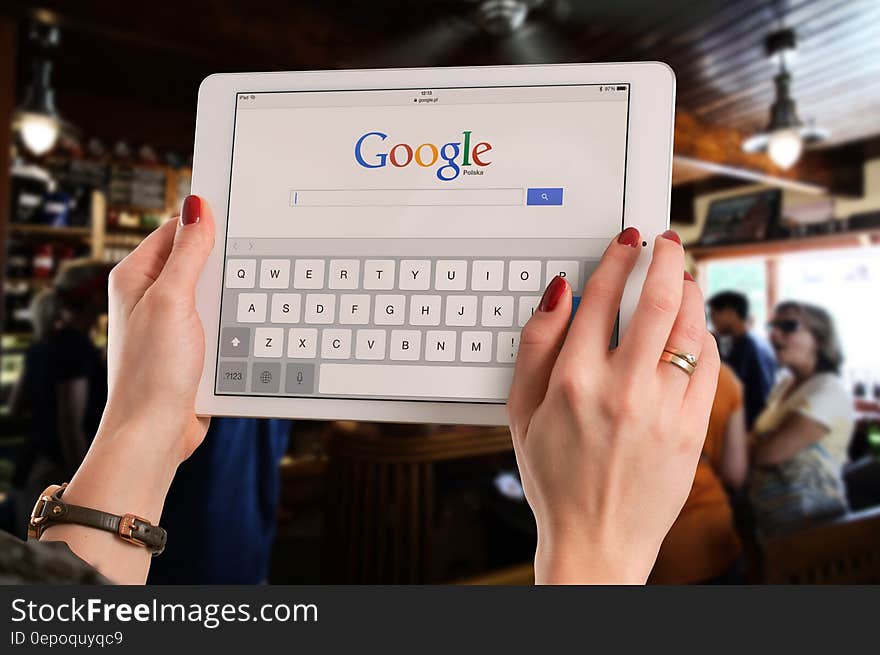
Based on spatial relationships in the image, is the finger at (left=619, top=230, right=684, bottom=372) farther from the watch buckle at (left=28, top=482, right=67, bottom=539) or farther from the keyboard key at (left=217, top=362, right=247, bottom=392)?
the watch buckle at (left=28, top=482, right=67, bottom=539)

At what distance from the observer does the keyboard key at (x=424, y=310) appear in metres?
0.49

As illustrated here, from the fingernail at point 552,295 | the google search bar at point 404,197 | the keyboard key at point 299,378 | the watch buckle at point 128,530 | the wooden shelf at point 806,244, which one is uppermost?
the wooden shelf at point 806,244

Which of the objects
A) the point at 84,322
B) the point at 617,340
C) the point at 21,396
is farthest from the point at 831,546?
the point at 21,396

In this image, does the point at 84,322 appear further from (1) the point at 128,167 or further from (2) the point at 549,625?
(1) the point at 128,167

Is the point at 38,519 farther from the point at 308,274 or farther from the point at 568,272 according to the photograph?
the point at 568,272

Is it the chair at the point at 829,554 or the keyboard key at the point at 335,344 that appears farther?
the chair at the point at 829,554

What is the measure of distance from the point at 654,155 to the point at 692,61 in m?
2.57

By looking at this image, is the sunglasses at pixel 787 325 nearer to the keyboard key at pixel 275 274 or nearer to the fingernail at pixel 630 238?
the fingernail at pixel 630 238

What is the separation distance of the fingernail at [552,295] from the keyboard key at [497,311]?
30 mm

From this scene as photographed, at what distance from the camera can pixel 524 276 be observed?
0.48 metres

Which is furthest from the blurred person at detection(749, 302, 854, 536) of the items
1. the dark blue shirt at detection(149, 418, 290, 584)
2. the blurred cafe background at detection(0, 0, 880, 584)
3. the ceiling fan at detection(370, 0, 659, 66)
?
the dark blue shirt at detection(149, 418, 290, 584)

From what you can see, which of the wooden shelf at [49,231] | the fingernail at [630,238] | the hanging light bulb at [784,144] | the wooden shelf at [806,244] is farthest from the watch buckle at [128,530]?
the wooden shelf at [806,244]

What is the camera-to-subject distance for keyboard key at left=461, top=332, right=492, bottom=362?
0.48 m

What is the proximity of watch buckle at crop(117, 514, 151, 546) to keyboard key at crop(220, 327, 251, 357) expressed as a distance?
0.14 m
